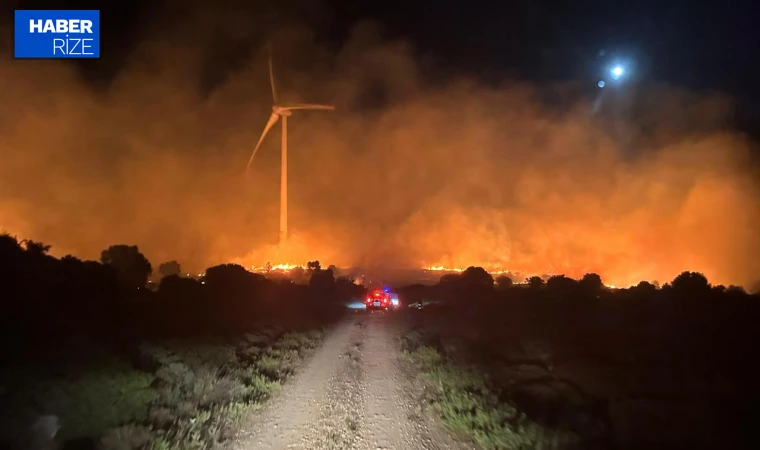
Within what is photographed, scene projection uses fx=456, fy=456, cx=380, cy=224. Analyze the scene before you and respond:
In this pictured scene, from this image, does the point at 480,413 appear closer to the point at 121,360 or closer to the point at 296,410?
the point at 296,410

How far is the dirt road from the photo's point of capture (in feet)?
33.3

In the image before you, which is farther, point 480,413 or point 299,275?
point 299,275

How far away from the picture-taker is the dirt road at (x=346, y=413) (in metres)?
10.1

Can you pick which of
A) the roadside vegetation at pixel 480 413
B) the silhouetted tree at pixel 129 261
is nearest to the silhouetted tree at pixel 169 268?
the silhouetted tree at pixel 129 261

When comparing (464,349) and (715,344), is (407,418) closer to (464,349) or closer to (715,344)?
(464,349)

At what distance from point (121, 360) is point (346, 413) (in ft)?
22.5

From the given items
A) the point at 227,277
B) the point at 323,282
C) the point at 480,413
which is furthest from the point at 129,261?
the point at 480,413

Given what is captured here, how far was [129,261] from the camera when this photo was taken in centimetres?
5184

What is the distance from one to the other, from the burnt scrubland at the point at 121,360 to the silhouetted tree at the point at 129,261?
21.9 m

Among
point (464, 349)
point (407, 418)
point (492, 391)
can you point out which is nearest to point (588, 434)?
point (492, 391)

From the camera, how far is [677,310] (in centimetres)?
3512

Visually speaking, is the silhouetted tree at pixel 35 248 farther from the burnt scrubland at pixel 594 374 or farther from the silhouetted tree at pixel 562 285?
the silhouetted tree at pixel 562 285

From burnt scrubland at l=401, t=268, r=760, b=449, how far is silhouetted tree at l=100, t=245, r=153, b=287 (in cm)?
3412

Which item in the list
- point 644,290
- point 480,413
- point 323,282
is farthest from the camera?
point 323,282
